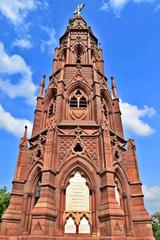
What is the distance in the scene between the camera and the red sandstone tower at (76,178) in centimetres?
1238

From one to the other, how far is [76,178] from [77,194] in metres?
1.08

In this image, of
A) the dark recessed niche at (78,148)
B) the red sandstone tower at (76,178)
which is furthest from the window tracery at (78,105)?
the dark recessed niche at (78,148)

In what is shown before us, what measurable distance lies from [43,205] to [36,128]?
8.74m

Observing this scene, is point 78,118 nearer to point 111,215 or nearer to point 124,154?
point 124,154

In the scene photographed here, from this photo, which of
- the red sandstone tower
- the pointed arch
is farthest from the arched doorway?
the pointed arch

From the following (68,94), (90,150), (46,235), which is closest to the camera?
(46,235)

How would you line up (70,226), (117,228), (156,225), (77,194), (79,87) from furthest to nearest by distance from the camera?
(156,225) → (79,87) → (77,194) → (70,226) → (117,228)

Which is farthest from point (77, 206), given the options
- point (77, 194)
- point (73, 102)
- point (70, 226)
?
point (73, 102)

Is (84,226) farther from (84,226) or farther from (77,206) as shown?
(77,206)

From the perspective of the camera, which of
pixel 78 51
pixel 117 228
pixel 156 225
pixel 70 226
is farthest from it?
pixel 156 225

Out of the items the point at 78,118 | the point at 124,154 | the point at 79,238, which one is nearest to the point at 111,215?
the point at 79,238

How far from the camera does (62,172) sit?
555 inches

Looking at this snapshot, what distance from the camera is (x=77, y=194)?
→ 13.8 m

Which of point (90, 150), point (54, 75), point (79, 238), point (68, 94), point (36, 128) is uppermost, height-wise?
point (54, 75)
